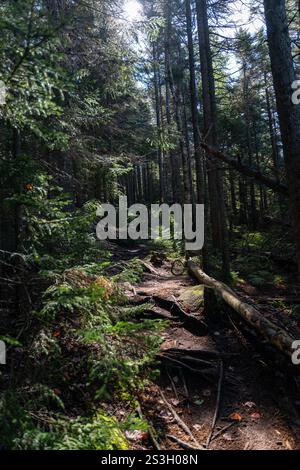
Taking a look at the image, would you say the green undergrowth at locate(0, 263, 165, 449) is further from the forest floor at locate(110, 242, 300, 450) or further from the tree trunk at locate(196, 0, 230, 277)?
the tree trunk at locate(196, 0, 230, 277)

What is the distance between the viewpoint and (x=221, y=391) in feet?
18.3

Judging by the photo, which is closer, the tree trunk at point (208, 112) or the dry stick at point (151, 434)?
the dry stick at point (151, 434)

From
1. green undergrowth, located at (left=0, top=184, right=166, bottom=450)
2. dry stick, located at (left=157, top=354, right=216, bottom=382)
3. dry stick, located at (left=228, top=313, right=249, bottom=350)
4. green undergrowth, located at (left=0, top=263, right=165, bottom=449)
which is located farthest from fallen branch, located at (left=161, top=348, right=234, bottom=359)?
green undergrowth, located at (left=0, top=184, right=166, bottom=450)

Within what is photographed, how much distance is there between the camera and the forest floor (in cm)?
459

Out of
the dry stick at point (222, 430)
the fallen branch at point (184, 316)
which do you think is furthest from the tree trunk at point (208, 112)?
the dry stick at point (222, 430)

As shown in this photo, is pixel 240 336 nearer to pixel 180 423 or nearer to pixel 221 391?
pixel 221 391

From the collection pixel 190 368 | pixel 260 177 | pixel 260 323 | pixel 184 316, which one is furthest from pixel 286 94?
pixel 184 316

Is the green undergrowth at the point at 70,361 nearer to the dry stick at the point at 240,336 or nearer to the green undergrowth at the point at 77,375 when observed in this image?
the green undergrowth at the point at 77,375

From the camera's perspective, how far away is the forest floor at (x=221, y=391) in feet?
15.1
